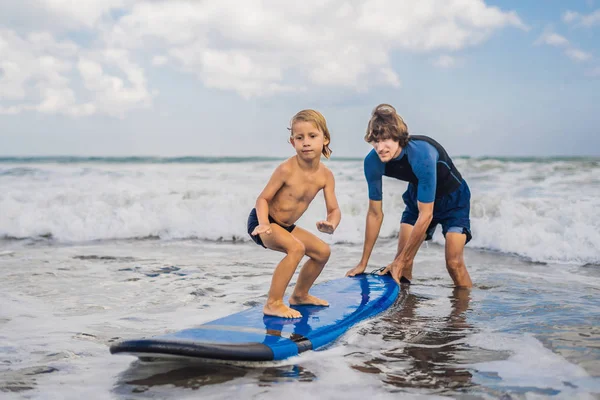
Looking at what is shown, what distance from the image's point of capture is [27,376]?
127 inches

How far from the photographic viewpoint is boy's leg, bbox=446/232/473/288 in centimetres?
526

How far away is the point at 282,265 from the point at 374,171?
1576 millimetres

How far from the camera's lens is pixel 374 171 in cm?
508

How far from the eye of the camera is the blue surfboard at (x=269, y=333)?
3.15m

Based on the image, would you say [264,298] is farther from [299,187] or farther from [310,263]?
[299,187]

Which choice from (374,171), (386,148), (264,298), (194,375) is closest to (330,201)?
(386,148)

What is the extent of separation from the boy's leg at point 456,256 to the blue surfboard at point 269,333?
692 mm

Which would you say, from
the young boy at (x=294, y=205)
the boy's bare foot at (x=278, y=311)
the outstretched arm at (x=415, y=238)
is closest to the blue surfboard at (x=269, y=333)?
the boy's bare foot at (x=278, y=311)

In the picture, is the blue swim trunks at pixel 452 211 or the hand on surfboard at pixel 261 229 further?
the blue swim trunks at pixel 452 211

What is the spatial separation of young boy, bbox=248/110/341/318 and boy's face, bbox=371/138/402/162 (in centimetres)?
82

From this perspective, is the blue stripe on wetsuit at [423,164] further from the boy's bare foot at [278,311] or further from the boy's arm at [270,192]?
the boy's bare foot at [278,311]

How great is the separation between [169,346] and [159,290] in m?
2.66

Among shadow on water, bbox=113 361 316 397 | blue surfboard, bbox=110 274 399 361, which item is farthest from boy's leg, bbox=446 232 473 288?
shadow on water, bbox=113 361 316 397

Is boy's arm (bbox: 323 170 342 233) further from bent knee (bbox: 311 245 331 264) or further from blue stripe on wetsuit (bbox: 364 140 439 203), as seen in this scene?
blue stripe on wetsuit (bbox: 364 140 439 203)
